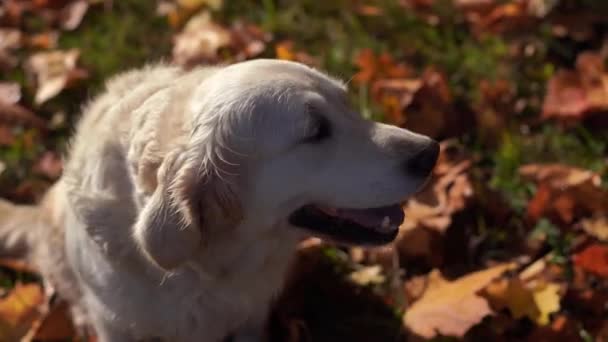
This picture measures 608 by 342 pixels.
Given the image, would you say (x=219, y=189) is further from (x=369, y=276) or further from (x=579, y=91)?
(x=579, y=91)

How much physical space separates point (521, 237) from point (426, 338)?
26.4 inches

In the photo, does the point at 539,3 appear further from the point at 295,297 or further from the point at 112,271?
the point at 112,271

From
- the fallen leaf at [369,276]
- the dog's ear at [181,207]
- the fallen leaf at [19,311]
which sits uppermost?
the dog's ear at [181,207]

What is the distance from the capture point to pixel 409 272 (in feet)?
9.60

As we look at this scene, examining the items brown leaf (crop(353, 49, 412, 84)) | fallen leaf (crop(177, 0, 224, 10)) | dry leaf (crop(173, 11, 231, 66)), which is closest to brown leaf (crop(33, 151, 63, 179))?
dry leaf (crop(173, 11, 231, 66))

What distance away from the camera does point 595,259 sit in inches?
105

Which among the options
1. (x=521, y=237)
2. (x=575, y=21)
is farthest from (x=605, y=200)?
(x=575, y=21)

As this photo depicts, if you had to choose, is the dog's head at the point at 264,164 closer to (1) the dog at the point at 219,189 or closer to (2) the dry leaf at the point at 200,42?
(1) the dog at the point at 219,189

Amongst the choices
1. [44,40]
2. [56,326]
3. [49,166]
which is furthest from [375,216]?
[44,40]

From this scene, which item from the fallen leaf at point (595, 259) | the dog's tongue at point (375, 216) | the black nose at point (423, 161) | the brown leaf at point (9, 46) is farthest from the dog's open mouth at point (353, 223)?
the brown leaf at point (9, 46)

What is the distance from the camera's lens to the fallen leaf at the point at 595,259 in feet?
8.75

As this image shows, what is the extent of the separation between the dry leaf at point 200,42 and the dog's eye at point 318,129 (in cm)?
174

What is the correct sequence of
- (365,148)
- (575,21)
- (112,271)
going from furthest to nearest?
(575,21) < (112,271) < (365,148)

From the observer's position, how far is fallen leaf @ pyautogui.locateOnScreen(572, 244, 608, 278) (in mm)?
2666
